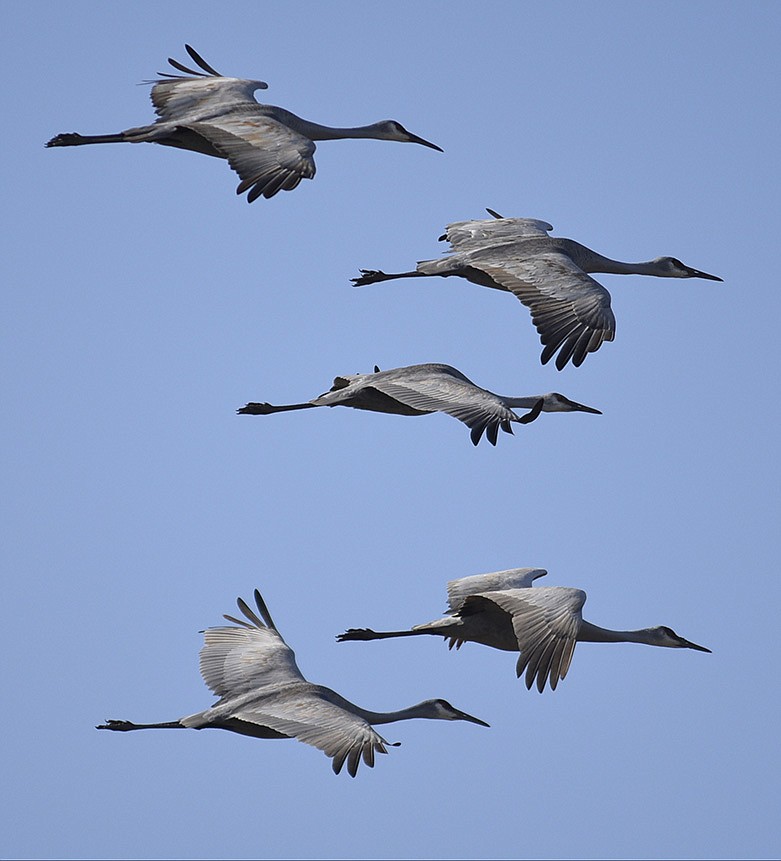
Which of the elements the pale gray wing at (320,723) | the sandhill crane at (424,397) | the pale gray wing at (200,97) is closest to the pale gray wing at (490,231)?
the sandhill crane at (424,397)

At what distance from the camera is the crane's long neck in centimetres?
1859

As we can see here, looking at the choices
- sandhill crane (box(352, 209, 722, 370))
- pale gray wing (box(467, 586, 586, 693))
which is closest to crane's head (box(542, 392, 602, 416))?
sandhill crane (box(352, 209, 722, 370))

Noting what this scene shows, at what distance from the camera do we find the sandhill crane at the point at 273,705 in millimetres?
16641

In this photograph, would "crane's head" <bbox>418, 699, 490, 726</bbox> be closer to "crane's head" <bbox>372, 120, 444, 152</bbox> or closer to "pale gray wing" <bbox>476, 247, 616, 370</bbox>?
"pale gray wing" <bbox>476, 247, 616, 370</bbox>

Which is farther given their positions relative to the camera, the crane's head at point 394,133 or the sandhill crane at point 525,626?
the crane's head at point 394,133

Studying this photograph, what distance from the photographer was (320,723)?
16.9m

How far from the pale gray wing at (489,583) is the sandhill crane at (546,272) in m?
2.48

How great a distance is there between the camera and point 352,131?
21391mm

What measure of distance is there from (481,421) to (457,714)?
2.98m

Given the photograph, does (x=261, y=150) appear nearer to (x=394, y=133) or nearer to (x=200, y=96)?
(x=200, y=96)

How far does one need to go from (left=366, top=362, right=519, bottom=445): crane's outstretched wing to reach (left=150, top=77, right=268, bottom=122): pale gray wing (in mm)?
2721

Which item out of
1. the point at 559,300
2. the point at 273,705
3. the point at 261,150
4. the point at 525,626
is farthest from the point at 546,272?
the point at 273,705

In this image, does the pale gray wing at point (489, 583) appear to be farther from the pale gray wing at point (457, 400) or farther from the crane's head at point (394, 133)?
the crane's head at point (394, 133)

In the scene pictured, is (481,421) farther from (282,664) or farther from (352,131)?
(352,131)
